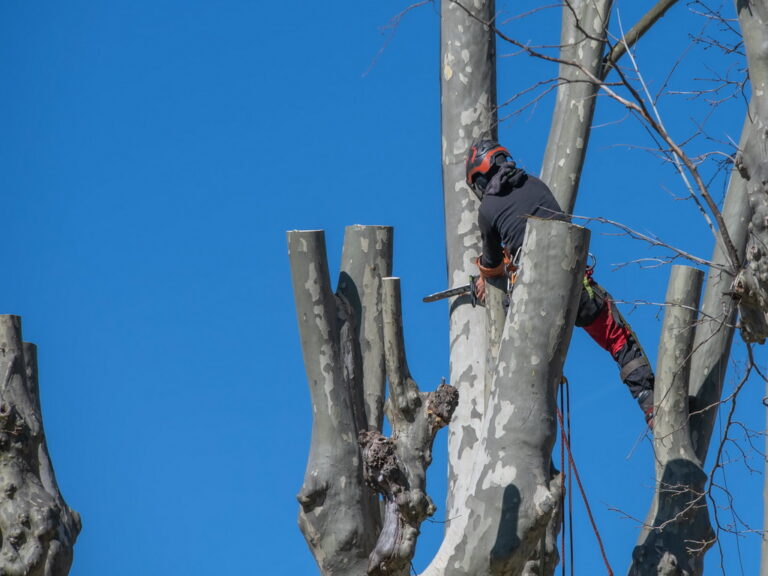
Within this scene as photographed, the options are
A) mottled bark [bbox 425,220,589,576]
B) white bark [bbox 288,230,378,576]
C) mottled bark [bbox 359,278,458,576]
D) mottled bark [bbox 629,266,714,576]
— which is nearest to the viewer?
mottled bark [bbox 425,220,589,576]

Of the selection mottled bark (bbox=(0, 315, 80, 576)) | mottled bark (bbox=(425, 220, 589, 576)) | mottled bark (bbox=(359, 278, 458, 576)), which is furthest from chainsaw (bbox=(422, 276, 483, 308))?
mottled bark (bbox=(0, 315, 80, 576))

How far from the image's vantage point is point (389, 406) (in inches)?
298

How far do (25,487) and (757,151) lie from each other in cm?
571

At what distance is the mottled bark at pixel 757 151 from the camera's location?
5.91m

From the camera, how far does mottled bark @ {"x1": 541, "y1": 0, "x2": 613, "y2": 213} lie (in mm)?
9594

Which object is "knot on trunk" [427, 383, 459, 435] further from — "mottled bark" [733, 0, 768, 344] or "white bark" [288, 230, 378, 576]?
"mottled bark" [733, 0, 768, 344]

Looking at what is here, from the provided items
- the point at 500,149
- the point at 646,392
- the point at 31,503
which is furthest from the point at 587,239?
the point at 31,503

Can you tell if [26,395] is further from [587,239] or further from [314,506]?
[587,239]

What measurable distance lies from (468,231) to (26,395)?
3.56 meters

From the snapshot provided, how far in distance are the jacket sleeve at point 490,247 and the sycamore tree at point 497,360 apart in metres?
0.26

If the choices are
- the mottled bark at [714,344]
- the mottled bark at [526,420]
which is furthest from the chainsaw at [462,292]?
the mottled bark at [526,420]

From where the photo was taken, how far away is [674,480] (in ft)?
28.1

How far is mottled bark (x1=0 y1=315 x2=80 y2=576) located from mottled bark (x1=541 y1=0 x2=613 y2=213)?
167 inches

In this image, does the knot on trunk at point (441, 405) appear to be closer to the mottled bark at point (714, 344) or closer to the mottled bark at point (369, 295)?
the mottled bark at point (369, 295)
